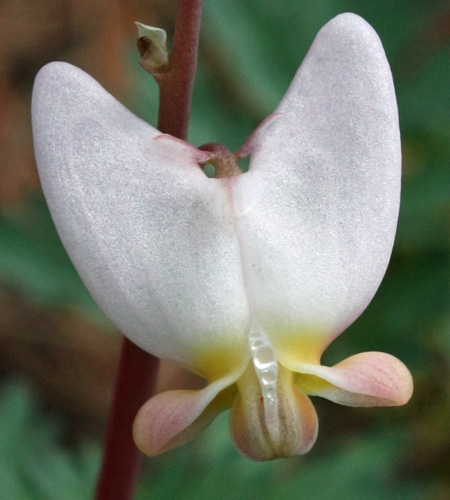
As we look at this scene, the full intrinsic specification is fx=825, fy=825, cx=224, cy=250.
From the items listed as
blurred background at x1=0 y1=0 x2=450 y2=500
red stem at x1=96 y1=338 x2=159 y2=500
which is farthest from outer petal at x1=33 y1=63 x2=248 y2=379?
blurred background at x1=0 y1=0 x2=450 y2=500

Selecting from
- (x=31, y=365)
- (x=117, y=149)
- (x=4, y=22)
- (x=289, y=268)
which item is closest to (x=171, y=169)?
(x=117, y=149)

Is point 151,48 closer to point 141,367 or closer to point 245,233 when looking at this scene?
point 245,233

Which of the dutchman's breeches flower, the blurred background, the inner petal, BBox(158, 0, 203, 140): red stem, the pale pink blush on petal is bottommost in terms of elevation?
the blurred background

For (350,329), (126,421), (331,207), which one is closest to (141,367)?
(126,421)

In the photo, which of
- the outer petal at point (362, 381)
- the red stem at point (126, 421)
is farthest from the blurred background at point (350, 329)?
the outer petal at point (362, 381)

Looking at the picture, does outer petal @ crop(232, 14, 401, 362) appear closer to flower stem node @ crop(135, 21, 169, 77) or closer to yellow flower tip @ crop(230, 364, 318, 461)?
yellow flower tip @ crop(230, 364, 318, 461)

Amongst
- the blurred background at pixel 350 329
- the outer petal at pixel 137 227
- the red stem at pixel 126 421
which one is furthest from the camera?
the blurred background at pixel 350 329

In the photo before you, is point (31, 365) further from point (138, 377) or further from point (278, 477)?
point (138, 377)

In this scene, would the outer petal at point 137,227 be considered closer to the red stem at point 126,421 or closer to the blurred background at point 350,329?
the red stem at point 126,421
